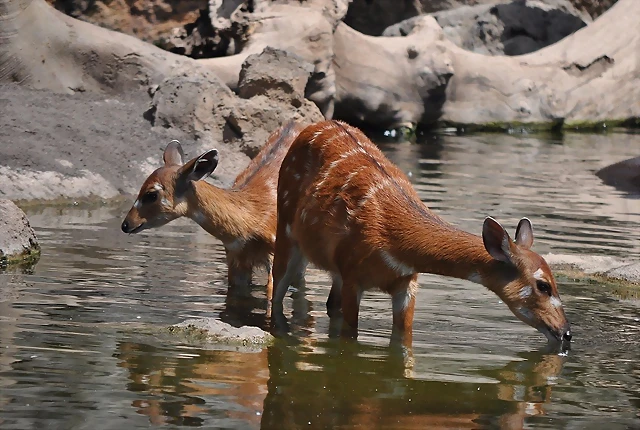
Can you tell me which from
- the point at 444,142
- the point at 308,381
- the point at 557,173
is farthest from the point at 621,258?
the point at 444,142

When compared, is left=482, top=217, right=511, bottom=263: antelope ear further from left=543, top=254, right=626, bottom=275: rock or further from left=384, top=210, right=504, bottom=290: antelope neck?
left=543, top=254, right=626, bottom=275: rock

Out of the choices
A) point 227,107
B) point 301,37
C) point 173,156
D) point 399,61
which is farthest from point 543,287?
point 399,61

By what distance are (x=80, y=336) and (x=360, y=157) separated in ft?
6.82

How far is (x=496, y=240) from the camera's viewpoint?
6605 millimetres

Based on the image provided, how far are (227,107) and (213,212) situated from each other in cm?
553

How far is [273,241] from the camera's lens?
8.98 meters

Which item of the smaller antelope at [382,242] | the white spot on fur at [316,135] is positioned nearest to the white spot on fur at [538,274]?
the smaller antelope at [382,242]

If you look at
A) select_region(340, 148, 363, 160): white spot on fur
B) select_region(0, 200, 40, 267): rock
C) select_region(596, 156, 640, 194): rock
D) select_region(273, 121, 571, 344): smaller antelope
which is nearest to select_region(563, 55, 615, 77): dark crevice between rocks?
select_region(596, 156, 640, 194): rock

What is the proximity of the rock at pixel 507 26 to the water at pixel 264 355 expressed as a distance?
13.3 metres

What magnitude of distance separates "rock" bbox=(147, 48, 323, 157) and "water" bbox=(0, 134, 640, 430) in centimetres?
296

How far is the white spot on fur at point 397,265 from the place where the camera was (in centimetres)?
694

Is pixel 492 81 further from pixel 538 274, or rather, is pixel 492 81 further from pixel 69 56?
pixel 538 274

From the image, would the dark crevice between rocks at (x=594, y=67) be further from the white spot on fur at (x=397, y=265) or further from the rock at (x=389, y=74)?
the white spot on fur at (x=397, y=265)

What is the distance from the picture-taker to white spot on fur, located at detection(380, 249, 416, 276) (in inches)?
273
